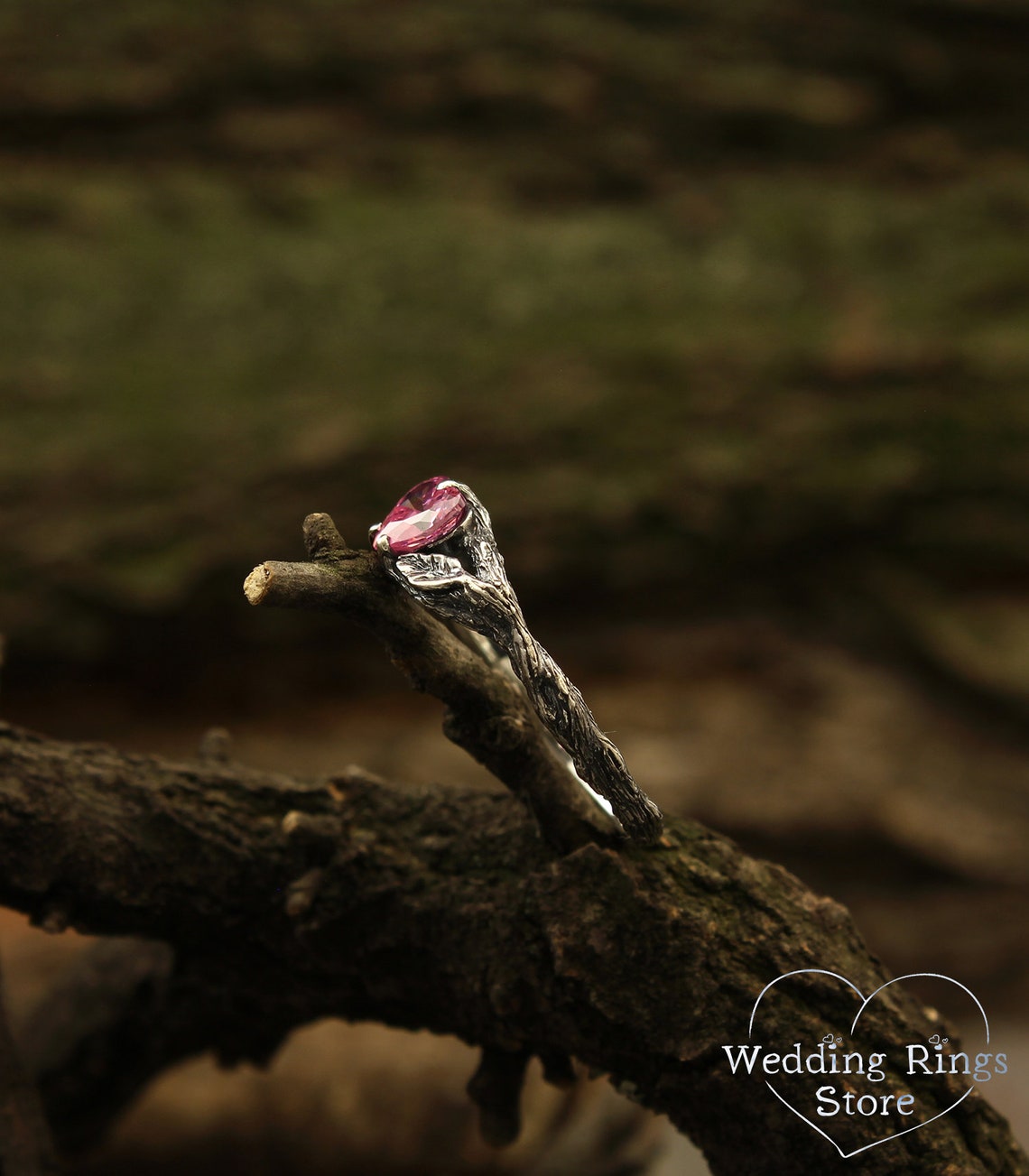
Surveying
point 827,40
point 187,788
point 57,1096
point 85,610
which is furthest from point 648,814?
point 827,40

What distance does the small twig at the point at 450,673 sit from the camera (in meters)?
0.59

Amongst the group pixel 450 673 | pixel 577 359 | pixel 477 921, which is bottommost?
pixel 477 921

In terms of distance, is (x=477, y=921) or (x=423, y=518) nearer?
(x=423, y=518)

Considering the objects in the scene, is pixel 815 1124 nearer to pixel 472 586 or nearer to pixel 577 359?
pixel 472 586

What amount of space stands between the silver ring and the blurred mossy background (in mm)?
1381

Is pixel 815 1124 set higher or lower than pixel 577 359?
lower

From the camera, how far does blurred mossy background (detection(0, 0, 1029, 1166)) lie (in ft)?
6.50

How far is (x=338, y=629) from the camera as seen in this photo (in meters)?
2.05

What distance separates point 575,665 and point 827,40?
1.30 metres

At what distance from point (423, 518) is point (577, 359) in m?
1.48

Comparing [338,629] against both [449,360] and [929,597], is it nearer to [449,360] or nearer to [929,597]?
[449,360]

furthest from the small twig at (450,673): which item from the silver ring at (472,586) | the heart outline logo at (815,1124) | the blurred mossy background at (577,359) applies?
the blurred mossy background at (577,359)

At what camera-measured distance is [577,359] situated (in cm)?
204

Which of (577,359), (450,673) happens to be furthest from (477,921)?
(577,359)
